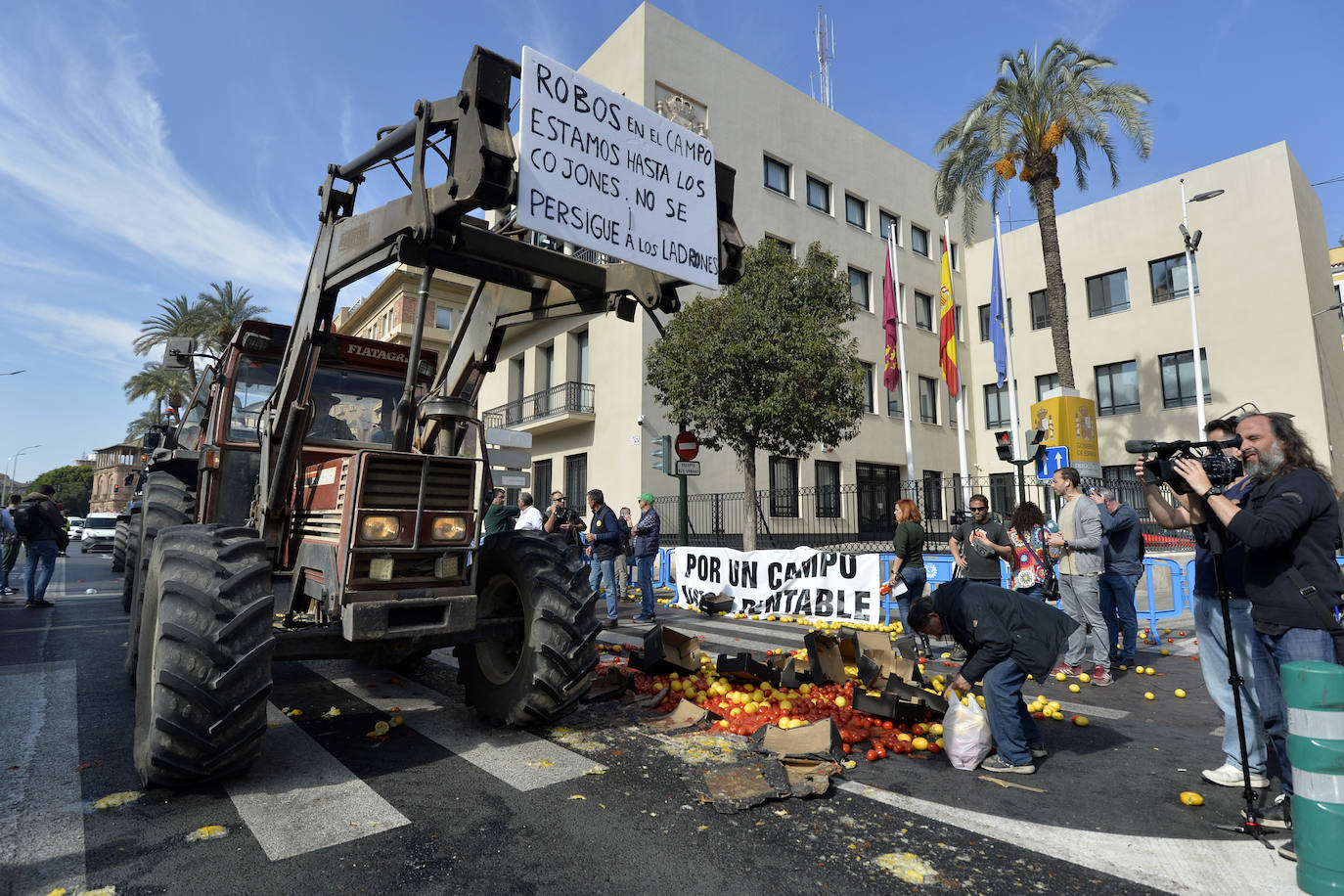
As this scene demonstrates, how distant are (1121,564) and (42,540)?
15.4m

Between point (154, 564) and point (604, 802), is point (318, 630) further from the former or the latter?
point (604, 802)

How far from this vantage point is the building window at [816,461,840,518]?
2230 centimetres

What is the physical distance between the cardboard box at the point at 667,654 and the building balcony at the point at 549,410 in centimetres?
1731

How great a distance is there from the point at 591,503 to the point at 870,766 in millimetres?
7105

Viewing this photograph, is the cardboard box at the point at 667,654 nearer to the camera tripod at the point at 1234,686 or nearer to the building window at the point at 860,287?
the camera tripod at the point at 1234,686

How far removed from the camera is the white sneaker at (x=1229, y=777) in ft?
12.8

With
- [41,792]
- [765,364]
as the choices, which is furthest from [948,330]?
[41,792]

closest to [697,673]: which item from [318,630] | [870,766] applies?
[870,766]

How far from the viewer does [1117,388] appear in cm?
2800

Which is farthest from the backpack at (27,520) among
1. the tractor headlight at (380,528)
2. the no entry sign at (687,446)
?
the tractor headlight at (380,528)

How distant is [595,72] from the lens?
24.0 m

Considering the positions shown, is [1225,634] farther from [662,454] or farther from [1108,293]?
[1108,293]

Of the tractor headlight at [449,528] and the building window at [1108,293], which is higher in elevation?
the building window at [1108,293]

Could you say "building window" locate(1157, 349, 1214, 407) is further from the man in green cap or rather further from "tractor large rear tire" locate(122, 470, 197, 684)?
"tractor large rear tire" locate(122, 470, 197, 684)
